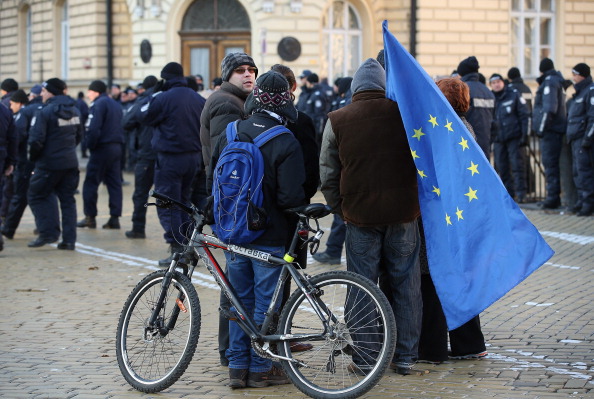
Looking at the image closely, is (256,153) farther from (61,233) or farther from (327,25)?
(327,25)

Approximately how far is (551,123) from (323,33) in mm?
14566

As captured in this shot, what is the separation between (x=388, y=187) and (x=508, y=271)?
0.86m

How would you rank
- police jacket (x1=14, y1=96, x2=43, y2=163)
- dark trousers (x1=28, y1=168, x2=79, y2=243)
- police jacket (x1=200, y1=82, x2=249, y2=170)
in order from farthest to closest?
police jacket (x1=14, y1=96, x2=43, y2=163), dark trousers (x1=28, y1=168, x2=79, y2=243), police jacket (x1=200, y1=82, x2=249, y2=170)

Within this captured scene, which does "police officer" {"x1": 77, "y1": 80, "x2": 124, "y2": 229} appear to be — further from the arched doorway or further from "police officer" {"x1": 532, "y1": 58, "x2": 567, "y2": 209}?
the arched doorway

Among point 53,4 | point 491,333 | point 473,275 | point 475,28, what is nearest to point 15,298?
point 491,333

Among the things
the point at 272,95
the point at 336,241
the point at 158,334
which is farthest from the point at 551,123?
the point at 158,334

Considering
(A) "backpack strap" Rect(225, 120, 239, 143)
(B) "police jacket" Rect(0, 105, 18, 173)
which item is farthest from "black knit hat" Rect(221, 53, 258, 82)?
(B) "police jacket" Rect(0, 105, 18, 173)

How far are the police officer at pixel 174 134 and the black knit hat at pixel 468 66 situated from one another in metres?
4.18

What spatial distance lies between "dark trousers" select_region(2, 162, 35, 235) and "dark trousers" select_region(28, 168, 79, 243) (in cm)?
85

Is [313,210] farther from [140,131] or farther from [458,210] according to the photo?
[140,131]

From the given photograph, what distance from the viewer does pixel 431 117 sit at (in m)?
6.49

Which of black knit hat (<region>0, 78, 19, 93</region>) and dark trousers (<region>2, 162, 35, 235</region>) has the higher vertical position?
black knit hat (<region>0, 78, 19, 93</region>)

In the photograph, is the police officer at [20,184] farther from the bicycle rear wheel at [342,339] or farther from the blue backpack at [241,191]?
the bicycle rear wheel at [342,339]

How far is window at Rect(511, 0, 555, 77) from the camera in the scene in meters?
30.9
